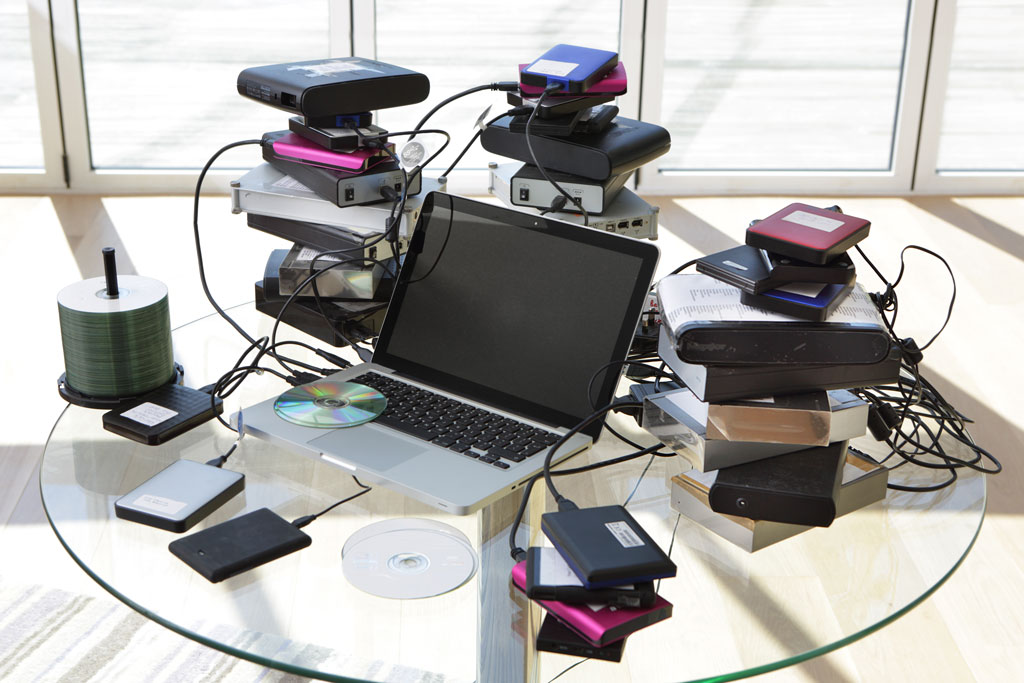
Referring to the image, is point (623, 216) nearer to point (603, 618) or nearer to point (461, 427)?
point (461, 427)

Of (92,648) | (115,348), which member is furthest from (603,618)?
(92,648)

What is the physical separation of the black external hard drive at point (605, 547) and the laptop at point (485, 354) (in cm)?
12

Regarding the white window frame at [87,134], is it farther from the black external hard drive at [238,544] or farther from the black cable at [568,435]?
the black external hard drive at [238,544]

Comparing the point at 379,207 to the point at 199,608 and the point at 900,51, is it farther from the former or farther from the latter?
the point at 900,51

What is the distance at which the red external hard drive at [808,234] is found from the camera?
981 millimetres

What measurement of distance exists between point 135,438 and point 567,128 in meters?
0.73

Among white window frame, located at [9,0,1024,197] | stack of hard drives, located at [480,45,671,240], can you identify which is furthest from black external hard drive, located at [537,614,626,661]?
white window frame, located at [9,0,1024,197]

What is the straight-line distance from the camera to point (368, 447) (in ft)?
3.52

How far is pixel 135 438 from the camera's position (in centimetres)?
111

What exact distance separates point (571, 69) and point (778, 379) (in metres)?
0.64


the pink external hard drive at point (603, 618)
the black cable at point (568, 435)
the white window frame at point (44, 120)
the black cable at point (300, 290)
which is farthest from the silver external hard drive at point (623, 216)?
the white window frame at point (44, 120)

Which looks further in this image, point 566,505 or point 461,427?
point 461,427

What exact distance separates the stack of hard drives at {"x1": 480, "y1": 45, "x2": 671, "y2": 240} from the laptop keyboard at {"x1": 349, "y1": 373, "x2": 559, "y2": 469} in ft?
1.43

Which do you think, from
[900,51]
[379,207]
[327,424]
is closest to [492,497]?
[327,424]
